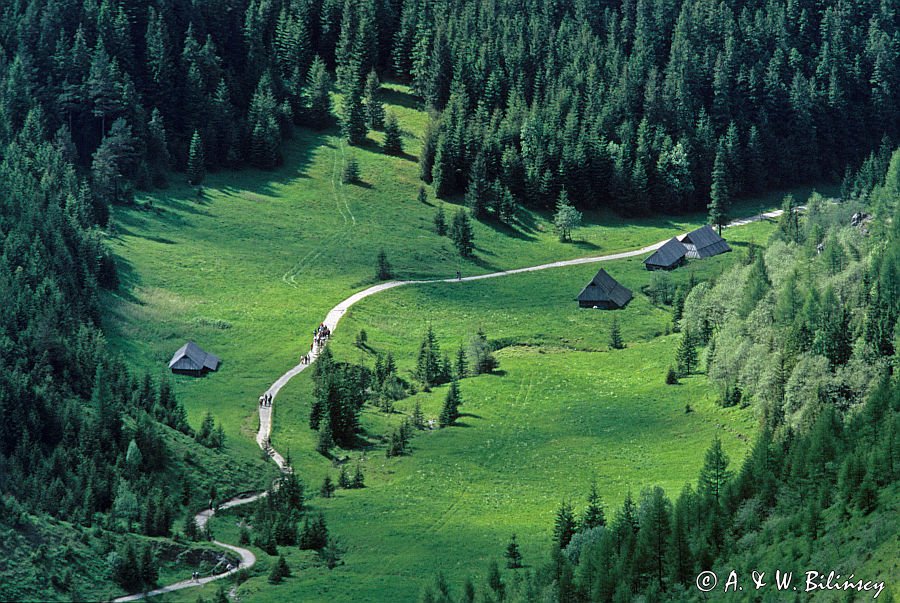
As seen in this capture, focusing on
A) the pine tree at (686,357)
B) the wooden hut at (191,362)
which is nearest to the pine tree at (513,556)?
the pine tree at (686,357)

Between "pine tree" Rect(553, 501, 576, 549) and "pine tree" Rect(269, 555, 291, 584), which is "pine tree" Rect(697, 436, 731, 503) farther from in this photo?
"pine tree" Rect(269, 555, 291, 584)

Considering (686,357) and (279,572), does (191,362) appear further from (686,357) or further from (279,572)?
(686,357)

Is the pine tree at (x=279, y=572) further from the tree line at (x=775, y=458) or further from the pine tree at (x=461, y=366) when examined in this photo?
the pine tree at (x=461, y=366)

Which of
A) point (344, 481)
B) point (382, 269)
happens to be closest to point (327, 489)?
point (344, 481)

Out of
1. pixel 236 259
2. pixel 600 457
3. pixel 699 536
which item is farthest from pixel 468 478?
pixel 236 259

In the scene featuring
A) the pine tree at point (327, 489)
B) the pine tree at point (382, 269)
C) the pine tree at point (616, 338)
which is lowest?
the pine tree at point (327, 489)

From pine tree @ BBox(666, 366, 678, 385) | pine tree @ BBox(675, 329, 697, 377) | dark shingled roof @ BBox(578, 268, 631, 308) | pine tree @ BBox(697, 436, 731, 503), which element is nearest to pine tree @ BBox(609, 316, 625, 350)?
dark shingled roof @ BBox(578, 268, 631, 308)
